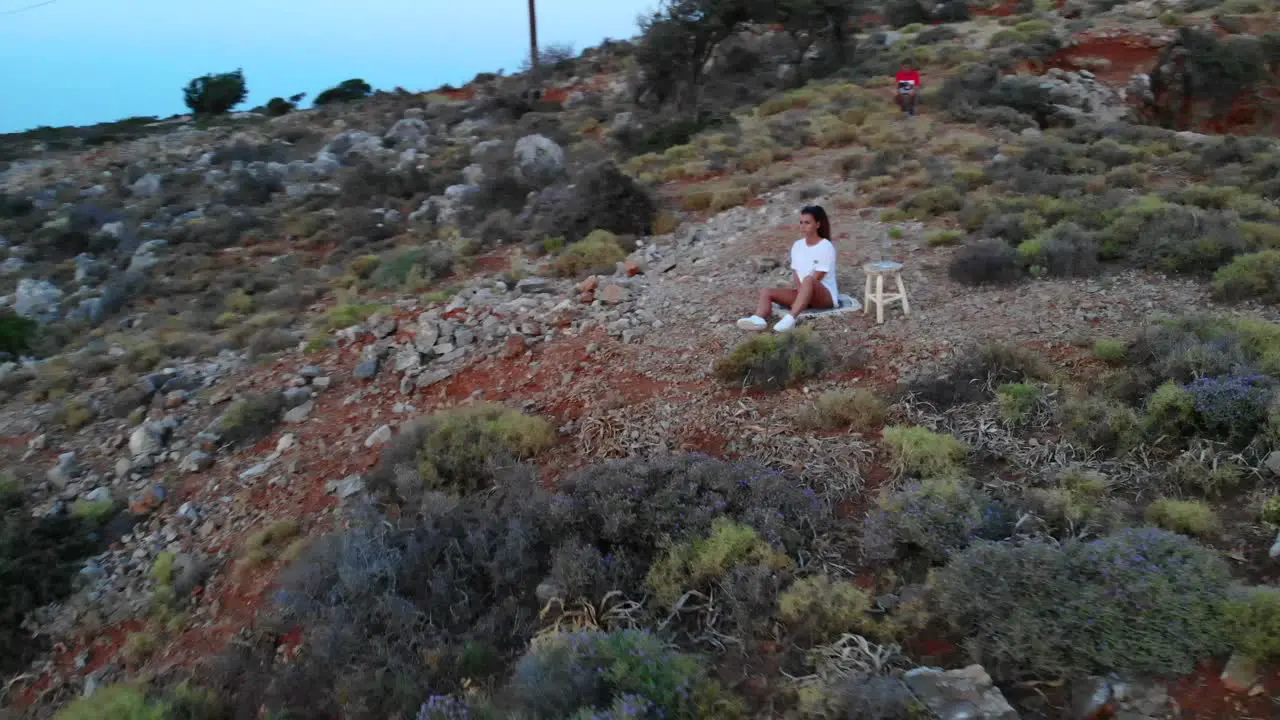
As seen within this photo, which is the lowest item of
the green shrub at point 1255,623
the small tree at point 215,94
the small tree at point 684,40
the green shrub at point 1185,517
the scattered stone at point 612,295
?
the green shrub at point 1185,517

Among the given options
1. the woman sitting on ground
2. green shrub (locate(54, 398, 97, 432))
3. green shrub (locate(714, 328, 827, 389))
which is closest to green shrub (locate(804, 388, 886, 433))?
green shrub (locate(714, 328, 827, 389))

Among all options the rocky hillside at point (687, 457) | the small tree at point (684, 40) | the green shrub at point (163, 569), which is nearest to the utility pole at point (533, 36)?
the small tree at point (684, 40)

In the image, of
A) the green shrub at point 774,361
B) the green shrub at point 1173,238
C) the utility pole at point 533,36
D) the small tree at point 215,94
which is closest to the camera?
the green shrub at point 774,361

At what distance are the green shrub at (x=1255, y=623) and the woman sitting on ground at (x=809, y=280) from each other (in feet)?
12.1

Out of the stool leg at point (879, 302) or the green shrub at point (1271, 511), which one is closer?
the green shrub at point (1271, 511)

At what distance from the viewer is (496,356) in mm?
6871

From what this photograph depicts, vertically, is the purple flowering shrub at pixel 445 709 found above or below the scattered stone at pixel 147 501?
above

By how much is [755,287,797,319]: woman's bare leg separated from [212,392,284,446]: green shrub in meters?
4.17

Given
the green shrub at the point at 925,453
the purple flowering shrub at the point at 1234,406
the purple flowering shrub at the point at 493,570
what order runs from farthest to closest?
1. the green shrub at the point at 925,453
2. the purple flowering shrub at the point at 1234,406
3. the purple flowering shrub at the point at 493,570

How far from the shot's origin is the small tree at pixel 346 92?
3703cm

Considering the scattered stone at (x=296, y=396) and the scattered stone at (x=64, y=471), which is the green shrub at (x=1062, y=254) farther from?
the scattered stone at (x=64, y=471)

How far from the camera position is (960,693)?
9.00 feet

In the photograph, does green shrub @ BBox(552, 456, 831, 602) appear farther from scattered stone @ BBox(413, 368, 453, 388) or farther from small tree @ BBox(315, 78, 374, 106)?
small tree @ BBox(315, 78, 374, 106)

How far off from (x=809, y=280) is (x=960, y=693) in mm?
4071
